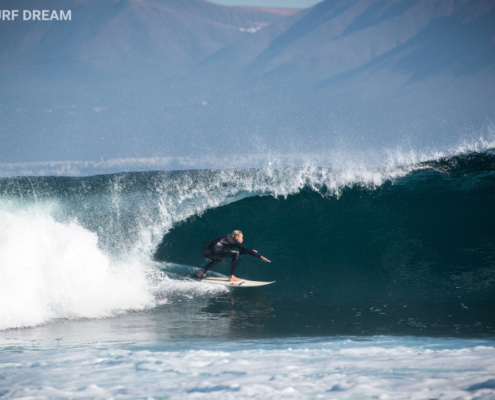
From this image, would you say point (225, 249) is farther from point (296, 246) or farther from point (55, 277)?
point (55, 277)

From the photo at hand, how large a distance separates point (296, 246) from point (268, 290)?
2105mm

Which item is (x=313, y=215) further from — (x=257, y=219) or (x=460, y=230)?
(x=460, y=230)

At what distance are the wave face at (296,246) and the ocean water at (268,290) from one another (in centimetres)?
4

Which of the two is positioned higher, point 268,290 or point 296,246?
point 296,246

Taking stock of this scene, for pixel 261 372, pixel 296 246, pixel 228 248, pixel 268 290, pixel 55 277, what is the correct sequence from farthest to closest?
pixel 296 246
pixel 228 248
pixel 268 290
pixel 55 277
pixel 261 372

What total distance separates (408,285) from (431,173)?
516 centimetres

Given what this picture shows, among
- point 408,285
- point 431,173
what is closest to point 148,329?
point 408,285

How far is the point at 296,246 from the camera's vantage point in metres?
8.41

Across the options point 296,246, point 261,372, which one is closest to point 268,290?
point 296,246

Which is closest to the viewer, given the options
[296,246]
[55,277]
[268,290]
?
[55,277]

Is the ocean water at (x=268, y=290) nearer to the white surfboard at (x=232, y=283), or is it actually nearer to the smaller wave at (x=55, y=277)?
the smaller wave at (x=55, y=277)

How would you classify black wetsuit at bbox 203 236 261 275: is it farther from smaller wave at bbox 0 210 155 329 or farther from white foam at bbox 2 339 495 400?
white foam at bbox 2 339 495 400

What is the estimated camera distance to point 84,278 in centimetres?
602

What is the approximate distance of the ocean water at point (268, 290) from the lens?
126 inches
